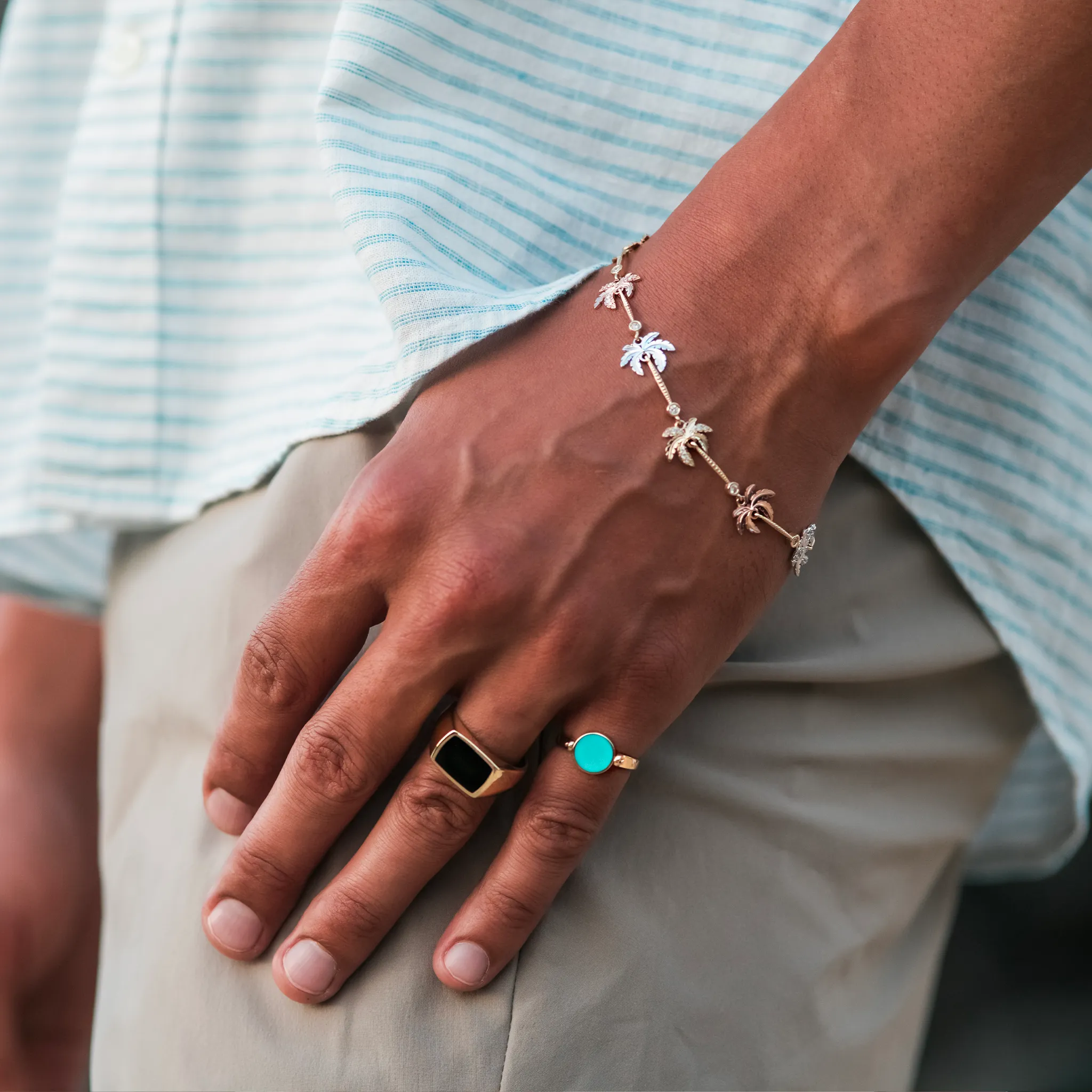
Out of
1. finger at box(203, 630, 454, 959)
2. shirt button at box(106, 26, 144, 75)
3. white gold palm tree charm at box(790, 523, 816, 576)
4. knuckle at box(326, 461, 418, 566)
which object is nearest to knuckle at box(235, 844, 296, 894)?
finger at box(203, 630, 454, 959)

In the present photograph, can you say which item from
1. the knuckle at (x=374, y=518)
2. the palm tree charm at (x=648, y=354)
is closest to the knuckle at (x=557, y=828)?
the knuckle at (x=374, y=518)

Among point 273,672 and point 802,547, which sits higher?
point 802,547

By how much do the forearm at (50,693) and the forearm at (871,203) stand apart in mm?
924

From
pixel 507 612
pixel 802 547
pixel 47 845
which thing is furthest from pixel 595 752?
pixel 47 845

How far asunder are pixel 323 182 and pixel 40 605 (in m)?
0.70

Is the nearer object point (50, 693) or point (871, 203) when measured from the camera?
point (871, 203)

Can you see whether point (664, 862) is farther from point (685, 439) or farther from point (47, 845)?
point (47, 845)

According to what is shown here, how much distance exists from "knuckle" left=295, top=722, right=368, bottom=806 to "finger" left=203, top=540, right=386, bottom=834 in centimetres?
4

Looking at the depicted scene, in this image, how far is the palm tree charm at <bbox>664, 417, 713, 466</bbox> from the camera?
0.69m

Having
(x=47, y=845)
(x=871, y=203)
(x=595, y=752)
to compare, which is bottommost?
(x=47, y=845)

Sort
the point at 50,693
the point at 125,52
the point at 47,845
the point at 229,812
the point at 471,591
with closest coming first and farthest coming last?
the point at 471,591
the point at 229,812
the point at 125,52
the point at 47,845
the point at 50,693

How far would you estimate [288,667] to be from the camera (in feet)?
2.37

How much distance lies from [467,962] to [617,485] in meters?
0.34

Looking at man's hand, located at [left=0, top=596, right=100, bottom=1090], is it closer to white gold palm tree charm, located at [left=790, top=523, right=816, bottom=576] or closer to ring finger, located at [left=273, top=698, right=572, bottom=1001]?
ring finger, located at [left=273, top=698, right=572, bottom=1001]
